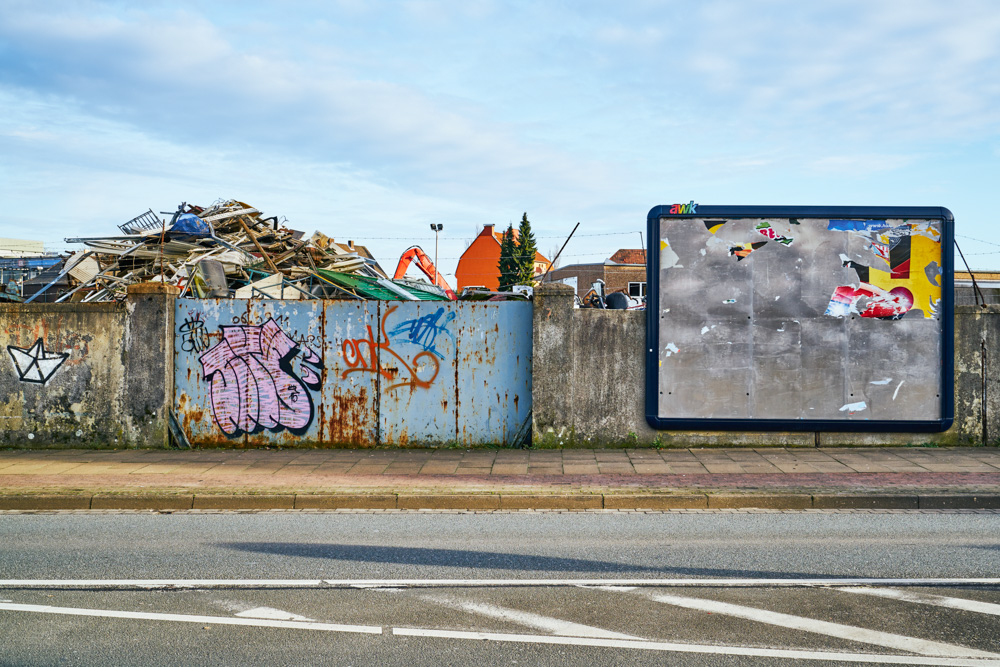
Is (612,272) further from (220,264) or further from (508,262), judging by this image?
(220,264)

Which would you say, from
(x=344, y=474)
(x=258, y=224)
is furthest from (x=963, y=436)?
(x=258, y=224)

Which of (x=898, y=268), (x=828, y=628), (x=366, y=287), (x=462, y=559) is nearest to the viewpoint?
(x=828, y=628)

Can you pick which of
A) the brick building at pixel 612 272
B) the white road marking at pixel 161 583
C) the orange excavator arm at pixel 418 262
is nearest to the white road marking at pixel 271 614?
the white road marking at pixel 161 583

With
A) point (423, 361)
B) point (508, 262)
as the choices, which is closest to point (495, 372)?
point (423, 361)

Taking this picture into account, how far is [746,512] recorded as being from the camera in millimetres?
8406

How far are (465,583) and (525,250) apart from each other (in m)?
66.3

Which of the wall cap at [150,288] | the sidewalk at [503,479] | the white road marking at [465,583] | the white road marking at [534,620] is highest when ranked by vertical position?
the wall cap at [150,288]

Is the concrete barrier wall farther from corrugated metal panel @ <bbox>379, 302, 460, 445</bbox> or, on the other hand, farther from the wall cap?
corrugated metal panel @ <bbox>379, 302, 460, 445</bbox>

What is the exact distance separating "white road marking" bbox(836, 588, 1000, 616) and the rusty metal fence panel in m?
6.78

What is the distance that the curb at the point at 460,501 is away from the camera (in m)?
8.62

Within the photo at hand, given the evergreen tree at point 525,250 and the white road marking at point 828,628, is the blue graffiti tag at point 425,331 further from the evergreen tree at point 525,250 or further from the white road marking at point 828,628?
the evergreen tree at point 525,250

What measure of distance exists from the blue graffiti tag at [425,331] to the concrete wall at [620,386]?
136cm

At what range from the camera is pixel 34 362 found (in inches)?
479

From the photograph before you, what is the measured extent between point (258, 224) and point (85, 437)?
507 cm
